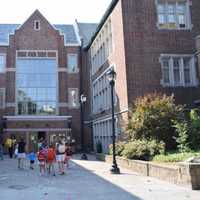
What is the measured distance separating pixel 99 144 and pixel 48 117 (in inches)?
368

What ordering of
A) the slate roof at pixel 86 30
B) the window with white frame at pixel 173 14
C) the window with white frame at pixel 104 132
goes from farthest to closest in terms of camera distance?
the slate roof at pixel 86 30, the window with white frame at pixel 104 132, the window with white frame at pixel 173 14

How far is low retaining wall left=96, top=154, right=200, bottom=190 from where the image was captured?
11797 mm

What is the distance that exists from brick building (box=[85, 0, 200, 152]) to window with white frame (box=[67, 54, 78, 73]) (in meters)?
15.8

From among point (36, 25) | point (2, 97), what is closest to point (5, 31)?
point (36, 25)

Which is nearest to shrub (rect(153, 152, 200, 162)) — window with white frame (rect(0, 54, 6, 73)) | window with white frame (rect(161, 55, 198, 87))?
window with white frame (rect(161, 55, 198, 87))

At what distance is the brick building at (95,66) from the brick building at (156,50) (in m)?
0.07

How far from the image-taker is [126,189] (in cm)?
1223

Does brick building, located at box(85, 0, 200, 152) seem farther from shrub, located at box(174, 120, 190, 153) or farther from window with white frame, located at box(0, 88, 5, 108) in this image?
window with white frame, located at box(0, 88, 5, 108)

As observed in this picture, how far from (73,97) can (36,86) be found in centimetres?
428

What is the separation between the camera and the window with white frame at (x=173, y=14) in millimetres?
25641

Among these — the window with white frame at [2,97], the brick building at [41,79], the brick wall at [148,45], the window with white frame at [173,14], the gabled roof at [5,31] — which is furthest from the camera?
the gabled roof at [5,31]

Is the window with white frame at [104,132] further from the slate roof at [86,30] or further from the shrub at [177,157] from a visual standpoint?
the slate roof at [86,30]

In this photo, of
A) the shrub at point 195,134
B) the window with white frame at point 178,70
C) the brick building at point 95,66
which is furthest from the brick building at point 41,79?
the shrub at point 195,134

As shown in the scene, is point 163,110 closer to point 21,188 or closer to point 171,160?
point 171,160
